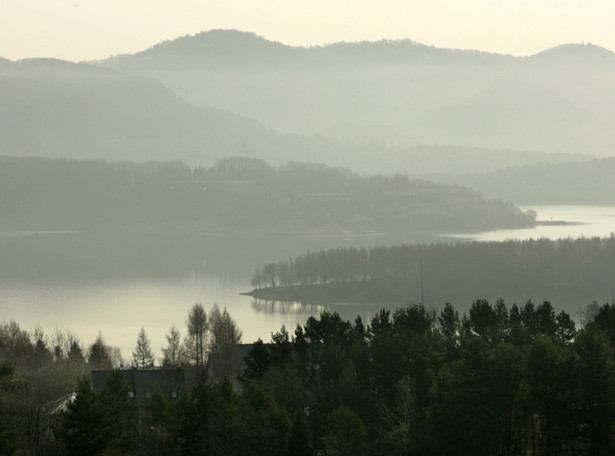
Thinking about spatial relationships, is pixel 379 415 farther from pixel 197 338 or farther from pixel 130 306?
pixel 130 306

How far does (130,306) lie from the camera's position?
50.3 meters

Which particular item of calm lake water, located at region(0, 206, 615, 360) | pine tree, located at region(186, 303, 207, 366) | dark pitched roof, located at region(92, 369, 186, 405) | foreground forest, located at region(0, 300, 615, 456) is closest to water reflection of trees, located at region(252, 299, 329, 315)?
calm lake water, located at region(0, 206, 615, 360)

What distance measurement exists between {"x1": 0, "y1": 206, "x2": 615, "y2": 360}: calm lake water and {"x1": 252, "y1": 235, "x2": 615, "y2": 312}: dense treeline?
303 centimetres

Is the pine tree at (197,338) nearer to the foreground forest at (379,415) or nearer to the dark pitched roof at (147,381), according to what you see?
the dark pitched roof at (147,381)

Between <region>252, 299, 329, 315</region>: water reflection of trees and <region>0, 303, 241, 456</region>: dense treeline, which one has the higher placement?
<region>0, 303, 241, 456</region>: dense treeline

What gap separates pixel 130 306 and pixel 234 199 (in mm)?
82010

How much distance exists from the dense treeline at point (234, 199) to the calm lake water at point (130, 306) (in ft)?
155

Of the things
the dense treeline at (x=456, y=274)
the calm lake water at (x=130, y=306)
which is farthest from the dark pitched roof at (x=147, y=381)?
the dense treeline at (x=456, y=274)

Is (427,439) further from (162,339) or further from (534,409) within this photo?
(162,339)

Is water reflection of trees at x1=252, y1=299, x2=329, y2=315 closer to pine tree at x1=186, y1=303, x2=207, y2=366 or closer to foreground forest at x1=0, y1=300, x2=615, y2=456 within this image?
pine tree at x1=186, y1=303, x2=207, y2=366

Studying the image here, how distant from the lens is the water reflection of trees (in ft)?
154

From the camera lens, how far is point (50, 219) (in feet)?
439

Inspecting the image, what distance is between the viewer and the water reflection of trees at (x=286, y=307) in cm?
4680

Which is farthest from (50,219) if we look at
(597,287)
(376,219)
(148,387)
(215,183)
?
(148,387)
